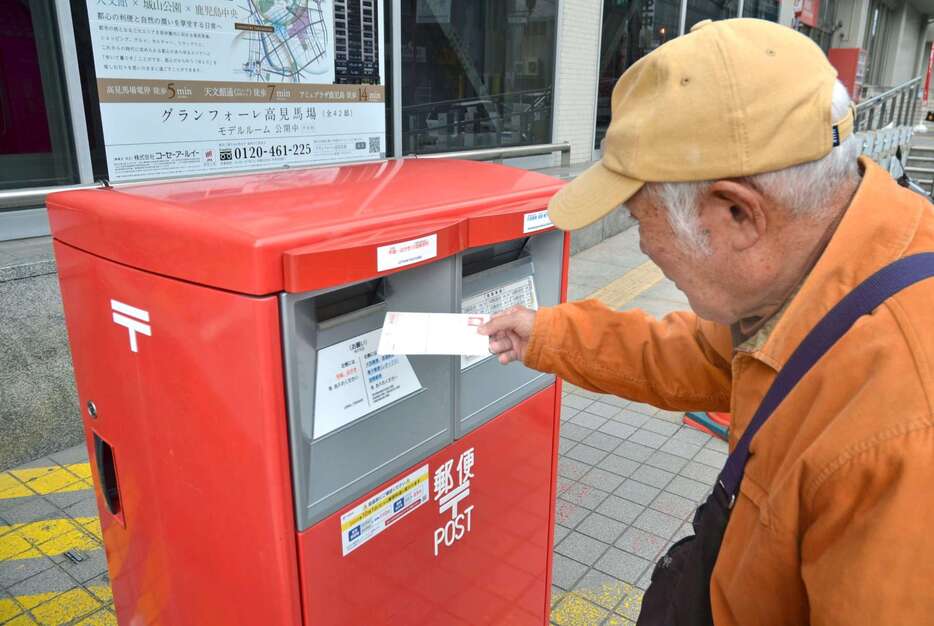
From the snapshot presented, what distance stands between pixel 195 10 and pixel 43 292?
174 centimetres

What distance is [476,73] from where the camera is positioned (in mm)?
A: 6609

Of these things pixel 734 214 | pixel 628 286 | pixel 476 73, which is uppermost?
pixel 476 73

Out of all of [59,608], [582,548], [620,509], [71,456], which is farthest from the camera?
[71,456]

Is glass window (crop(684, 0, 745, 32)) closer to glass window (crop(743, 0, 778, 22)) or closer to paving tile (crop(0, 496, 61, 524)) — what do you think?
glass window (crop(743, 0, 778, 22))

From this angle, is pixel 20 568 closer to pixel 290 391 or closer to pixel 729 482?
pixel 290 391

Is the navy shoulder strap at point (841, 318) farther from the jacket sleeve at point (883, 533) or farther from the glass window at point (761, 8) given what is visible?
the glass window at point (761, 8)

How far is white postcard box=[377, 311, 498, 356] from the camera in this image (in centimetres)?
139

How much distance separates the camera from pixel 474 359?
180 cm

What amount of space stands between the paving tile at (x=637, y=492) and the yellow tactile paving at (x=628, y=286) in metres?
2.46

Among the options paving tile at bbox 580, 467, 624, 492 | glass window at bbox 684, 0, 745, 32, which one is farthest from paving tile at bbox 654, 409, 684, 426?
glass window at bbox 684, 0, 745, 32

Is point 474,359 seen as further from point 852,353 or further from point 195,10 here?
point 195,10

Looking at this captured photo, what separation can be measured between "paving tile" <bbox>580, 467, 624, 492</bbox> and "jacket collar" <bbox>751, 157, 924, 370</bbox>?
8.26 feet

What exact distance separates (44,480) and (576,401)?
288cm

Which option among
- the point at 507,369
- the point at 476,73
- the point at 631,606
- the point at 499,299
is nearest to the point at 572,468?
the point at 631,606
